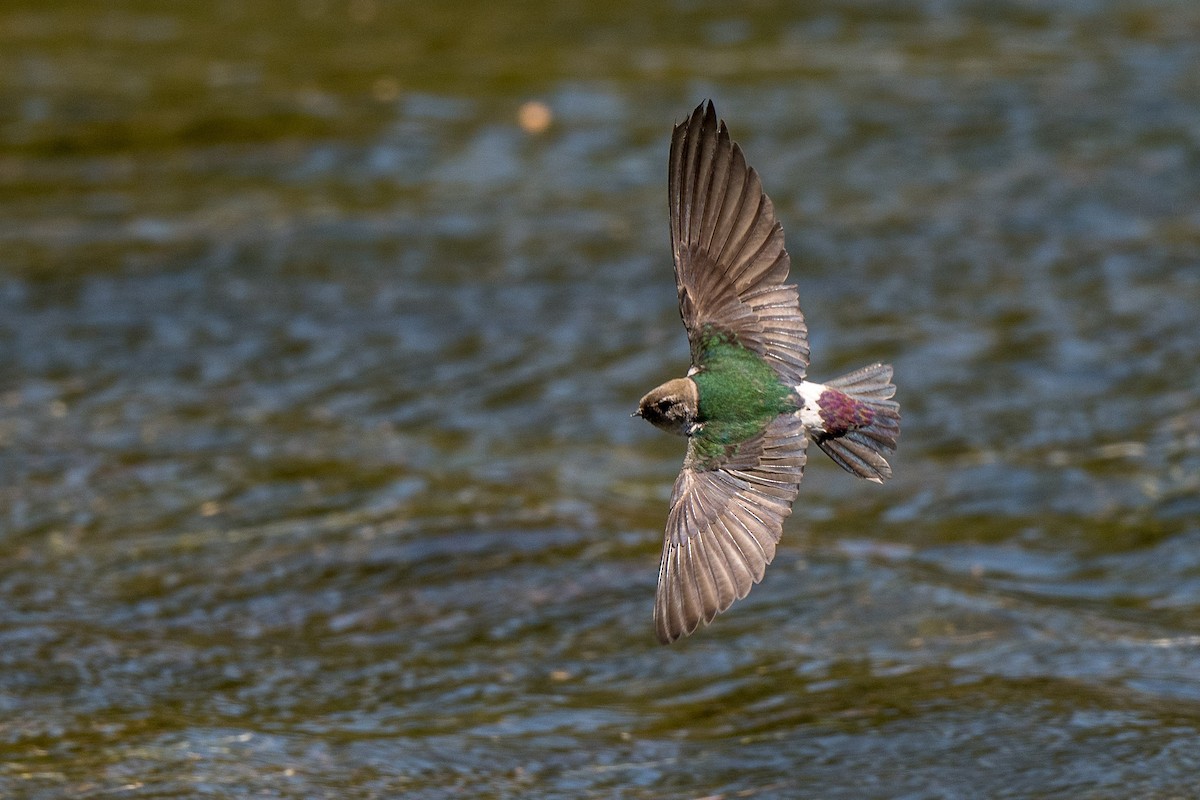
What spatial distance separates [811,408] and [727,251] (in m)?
0.42

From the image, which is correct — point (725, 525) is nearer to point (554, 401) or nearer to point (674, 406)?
point (674, 406)

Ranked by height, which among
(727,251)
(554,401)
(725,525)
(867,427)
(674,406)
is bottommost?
(554,401)

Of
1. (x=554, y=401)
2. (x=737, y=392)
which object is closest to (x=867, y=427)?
(x=737, y=392)

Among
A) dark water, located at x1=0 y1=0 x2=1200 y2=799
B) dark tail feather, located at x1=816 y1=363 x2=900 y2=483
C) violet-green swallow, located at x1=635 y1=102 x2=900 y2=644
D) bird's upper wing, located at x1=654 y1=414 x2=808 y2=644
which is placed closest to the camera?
bird's upper wing, located at x1=654 y1=414 x2=808 y2=644

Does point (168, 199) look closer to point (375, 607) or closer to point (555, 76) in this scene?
point (555, 76)

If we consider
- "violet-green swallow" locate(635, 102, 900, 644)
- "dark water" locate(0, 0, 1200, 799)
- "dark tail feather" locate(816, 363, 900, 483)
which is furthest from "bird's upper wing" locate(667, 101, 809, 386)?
"dark water" locate(0, 0, 1200, 799)

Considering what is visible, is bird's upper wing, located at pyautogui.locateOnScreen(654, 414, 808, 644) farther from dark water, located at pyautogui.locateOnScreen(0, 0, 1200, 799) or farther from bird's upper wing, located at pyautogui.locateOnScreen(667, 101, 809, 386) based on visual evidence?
dark water, located at pyautogui.locateOnScreen(0, 0, 1200, 799)

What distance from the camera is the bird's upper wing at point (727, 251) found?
3857mm

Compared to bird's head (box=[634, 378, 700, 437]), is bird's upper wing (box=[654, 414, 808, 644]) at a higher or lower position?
lower

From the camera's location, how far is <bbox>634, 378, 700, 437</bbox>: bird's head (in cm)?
411

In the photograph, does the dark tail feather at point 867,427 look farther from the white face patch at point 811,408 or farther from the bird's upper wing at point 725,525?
the bird's upper wing at point 725,525

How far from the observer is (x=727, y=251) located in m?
4.06

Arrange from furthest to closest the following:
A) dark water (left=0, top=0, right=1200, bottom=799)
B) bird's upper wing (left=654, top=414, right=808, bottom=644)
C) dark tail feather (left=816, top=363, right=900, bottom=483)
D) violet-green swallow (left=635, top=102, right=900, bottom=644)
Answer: dark water (left=0, top=0, right=1200, bottom=799), dark tail feather (left=816, top=363, right=900, bottom=483), violet-green swallow (left=635, top=102, right=900, bottom=644), bird's upper wing (left=654, top=414, right=808, bottom=644)

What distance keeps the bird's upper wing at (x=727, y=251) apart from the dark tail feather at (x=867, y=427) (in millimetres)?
149
